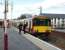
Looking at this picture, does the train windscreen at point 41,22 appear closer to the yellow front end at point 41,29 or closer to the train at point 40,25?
the train at point 40,25

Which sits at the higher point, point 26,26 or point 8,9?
point 8,9

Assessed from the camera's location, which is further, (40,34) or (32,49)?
(40,34)

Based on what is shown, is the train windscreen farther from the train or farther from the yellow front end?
the yellow front end

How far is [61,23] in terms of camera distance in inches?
3580

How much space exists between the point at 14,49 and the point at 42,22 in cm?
1695

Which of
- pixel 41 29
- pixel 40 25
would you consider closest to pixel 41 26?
pixel 40 25

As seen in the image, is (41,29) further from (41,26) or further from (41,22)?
(41,22)

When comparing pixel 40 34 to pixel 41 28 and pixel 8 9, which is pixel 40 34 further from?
pixel 8 9

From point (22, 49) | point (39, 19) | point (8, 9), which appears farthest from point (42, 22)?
point (8, 9)

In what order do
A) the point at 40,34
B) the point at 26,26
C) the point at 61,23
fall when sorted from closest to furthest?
the point at 40,34 → the point at 26,26 → the point at 61,23

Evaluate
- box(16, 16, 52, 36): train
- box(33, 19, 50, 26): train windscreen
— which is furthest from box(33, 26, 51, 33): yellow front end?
box(33, 19, 50, 26): train windscreen

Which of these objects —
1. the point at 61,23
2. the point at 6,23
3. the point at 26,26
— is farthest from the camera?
the point at 61,23

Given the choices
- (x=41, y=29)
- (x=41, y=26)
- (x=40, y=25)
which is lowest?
(x=41, y=29)

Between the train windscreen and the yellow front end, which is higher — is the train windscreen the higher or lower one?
the higher one
